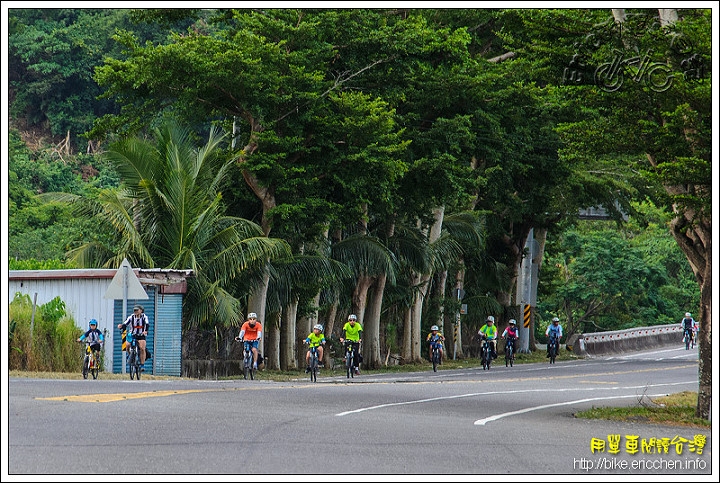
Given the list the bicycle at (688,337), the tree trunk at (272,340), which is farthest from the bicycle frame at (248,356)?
the bicycle at (688,337)

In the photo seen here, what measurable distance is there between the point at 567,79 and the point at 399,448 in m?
8.24

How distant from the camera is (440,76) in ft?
116

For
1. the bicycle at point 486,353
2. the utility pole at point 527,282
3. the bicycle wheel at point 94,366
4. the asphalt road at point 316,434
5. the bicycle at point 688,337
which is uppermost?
the utility pole at point 527,282

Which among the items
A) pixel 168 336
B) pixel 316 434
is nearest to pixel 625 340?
pixel 168 336

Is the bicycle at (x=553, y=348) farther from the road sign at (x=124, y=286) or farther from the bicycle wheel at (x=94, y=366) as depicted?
the bicycle wheel at (x=94, y=366)

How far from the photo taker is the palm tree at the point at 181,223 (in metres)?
30.6

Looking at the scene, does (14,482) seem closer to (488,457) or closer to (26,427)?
(26,427)

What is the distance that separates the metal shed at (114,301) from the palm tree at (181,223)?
1.62 metres

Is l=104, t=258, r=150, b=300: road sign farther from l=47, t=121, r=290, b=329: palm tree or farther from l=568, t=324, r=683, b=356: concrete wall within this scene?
l=568, t=324, r=683, b=356: concrete wall

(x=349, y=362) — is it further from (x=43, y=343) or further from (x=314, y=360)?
(x=43, y=343)

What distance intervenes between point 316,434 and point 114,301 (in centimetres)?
1418

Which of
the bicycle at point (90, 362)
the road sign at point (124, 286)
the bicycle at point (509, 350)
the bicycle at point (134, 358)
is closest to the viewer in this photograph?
the bicycle at point (90, 362)

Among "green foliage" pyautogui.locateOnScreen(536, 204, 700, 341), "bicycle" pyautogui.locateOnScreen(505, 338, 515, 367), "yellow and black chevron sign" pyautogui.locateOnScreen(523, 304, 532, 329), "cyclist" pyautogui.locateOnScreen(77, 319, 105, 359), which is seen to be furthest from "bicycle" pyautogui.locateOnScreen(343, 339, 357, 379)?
"green foliage" pyautogui.locateOnScreen(536, 204, 700, 341)

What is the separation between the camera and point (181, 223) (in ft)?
103
